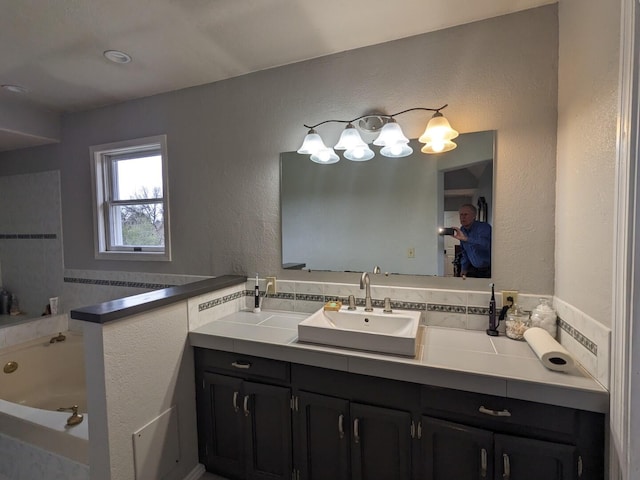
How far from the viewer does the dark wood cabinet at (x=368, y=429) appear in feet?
3.77

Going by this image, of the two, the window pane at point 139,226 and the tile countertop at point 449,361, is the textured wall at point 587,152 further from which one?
the window pane at point 139,226

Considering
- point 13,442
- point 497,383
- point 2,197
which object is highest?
point 2,197

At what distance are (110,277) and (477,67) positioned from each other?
122 inches

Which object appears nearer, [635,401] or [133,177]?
[635,401]

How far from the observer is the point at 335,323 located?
5.82 feet

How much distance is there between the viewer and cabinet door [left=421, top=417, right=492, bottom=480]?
121cm

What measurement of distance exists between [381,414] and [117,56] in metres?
2.48

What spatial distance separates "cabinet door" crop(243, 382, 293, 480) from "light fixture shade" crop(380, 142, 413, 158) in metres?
1.40

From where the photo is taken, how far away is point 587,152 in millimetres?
1233

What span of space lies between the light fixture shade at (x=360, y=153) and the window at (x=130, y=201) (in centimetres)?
153

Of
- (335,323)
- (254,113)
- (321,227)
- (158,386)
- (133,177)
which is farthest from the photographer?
(133,177)

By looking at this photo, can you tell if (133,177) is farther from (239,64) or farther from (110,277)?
(239,64)

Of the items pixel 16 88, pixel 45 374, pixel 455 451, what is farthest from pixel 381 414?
pixel 16 88

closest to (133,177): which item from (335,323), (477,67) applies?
(335,323)
